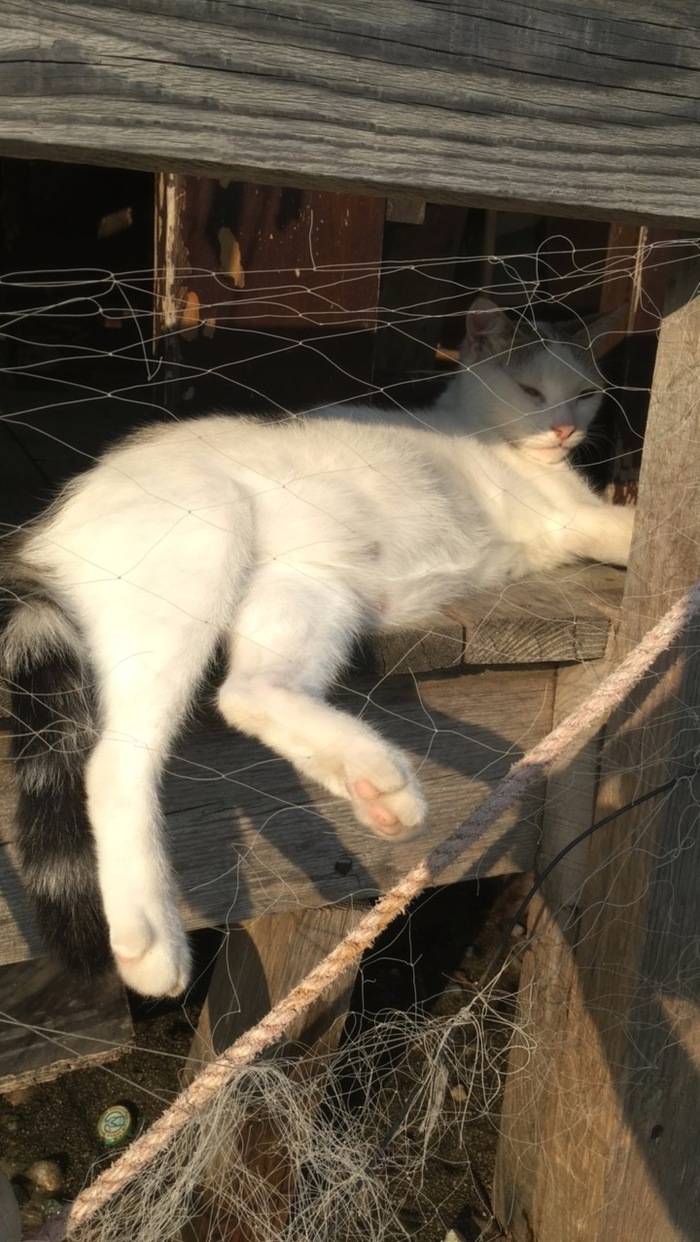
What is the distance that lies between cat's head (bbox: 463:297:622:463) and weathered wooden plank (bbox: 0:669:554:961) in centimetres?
80

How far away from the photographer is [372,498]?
1.90 meters

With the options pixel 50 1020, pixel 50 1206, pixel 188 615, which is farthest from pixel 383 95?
pixel 50 1206

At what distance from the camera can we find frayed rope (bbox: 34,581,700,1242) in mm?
1231

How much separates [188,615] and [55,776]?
0.30 metres

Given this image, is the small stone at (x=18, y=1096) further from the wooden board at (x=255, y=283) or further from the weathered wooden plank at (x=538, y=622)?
the wooden board at (x=255, y=283)

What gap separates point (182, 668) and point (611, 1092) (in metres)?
1.21

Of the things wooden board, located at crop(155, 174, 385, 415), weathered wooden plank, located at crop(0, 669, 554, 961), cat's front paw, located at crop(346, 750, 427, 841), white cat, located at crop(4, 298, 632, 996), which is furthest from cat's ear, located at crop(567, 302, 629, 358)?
cat's front paw, located at crop(346, 750, 427, 841)

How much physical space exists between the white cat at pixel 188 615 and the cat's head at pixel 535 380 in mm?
419

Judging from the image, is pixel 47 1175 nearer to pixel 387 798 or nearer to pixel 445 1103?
pixel 445 1103

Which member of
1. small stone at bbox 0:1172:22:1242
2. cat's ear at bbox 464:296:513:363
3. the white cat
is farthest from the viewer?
cat's ear at bbox 464:296:513:363

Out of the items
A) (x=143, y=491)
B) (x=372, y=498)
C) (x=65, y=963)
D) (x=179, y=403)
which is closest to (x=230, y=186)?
(x=179, y=403)

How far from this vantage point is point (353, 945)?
4.46 feet

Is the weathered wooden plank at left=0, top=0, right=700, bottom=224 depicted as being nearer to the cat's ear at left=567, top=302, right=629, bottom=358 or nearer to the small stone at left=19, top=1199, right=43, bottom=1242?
the cat's ear at left=567, top=302, right=629, bottom=358

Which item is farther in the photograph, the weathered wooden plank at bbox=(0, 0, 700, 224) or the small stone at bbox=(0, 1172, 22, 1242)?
the small stone at bbox=(0, 1172, 22, 1242)
